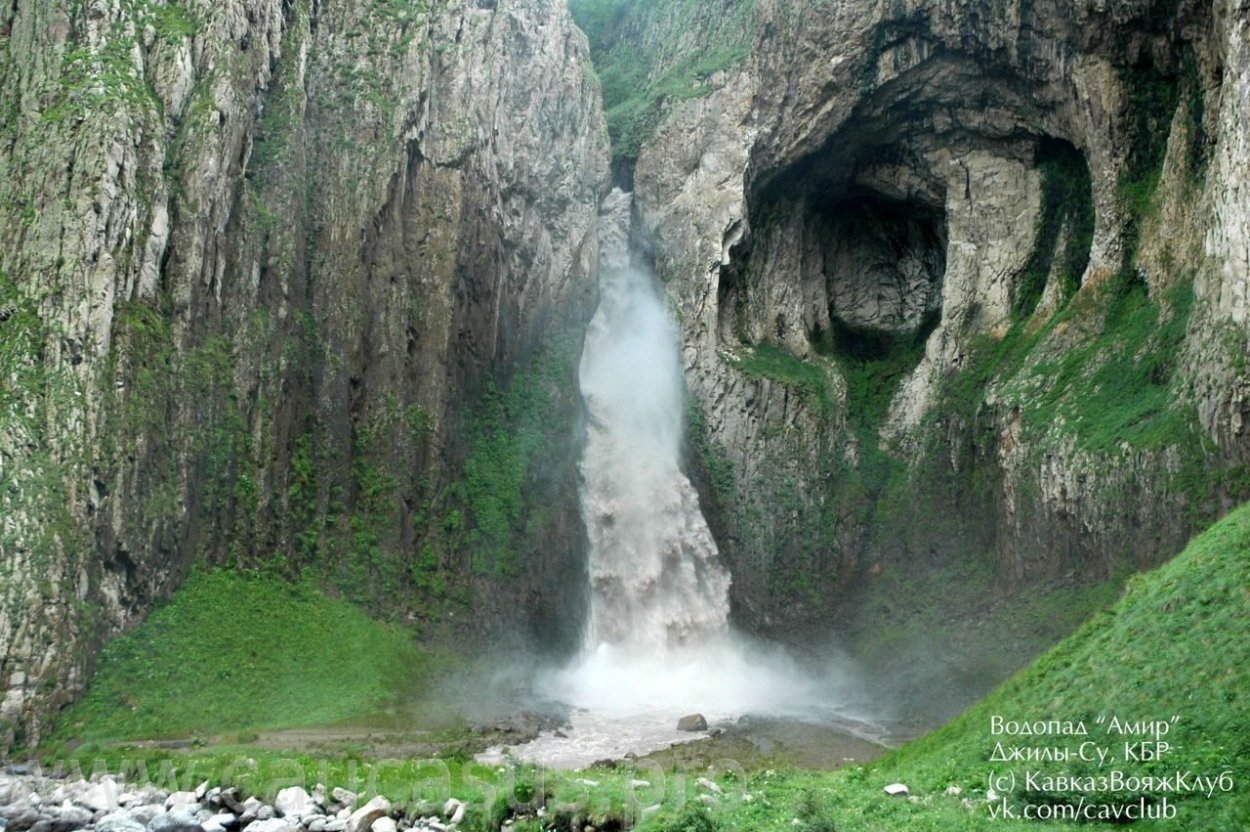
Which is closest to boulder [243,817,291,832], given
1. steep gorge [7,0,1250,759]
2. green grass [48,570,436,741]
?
green grass [48,570,436,741]

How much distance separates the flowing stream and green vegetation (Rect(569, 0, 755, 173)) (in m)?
3.82

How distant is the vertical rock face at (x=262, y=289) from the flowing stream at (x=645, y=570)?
1.69 metres

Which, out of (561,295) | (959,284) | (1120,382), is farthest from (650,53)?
(1120,382)

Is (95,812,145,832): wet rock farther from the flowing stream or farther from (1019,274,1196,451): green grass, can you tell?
(1019,274,1196,451): green grass

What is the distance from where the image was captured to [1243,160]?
2686 centimetres

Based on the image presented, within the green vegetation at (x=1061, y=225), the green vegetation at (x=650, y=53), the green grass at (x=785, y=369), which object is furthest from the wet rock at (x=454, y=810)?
the green vegetation at (x=650, y=53)

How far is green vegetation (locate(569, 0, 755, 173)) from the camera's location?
4431cm

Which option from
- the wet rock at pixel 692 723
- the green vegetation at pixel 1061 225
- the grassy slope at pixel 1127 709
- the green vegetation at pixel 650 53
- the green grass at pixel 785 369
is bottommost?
the wet rock at pixel 692 723

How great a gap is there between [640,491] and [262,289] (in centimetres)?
1445

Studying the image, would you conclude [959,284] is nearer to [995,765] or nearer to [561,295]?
[561,295]

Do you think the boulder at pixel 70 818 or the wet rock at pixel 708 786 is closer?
the wet rock at pixel 708 786

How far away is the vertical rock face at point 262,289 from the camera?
1008 inches

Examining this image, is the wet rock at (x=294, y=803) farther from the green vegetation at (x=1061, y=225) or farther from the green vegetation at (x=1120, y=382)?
the green vegetation at (x=1061, y=225)

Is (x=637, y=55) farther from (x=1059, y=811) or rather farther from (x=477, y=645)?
(x=1059, y=811)
